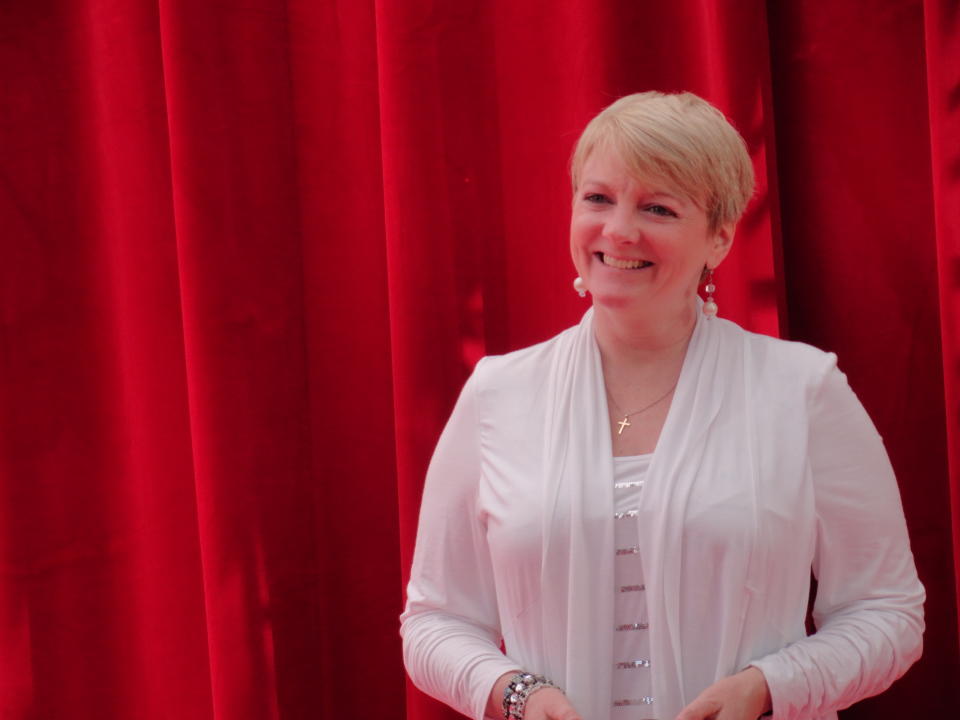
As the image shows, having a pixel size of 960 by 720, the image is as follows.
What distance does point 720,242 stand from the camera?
162 cm

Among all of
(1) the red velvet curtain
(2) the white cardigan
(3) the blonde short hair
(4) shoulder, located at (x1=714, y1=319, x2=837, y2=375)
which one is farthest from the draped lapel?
(1) the red velvet curtain

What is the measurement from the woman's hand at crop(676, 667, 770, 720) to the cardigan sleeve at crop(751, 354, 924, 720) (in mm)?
30

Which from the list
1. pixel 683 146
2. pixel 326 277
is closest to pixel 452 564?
pixel 683 146

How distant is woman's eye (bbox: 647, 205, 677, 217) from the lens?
1.56 m

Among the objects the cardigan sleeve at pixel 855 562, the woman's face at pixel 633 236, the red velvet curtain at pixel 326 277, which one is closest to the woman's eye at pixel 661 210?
the woman's face at pixel 633 236

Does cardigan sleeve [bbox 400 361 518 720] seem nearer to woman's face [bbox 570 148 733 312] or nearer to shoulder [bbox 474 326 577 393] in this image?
shoulder [bbox 474 326 577 393]

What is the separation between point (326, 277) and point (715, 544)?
109cm

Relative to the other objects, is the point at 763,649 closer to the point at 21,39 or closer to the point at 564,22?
the point at 564,22

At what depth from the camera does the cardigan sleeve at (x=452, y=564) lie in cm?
165

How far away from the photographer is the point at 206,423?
7.38 feet

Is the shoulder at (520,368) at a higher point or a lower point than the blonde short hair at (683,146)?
lower

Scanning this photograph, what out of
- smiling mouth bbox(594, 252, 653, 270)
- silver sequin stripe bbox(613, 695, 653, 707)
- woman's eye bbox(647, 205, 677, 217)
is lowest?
silver sequin stripe bbox(613, 695, 653, 707)

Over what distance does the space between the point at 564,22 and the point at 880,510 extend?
1.05 meters

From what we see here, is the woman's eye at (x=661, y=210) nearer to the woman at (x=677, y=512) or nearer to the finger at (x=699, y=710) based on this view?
the woman at (x=677, y=512)
